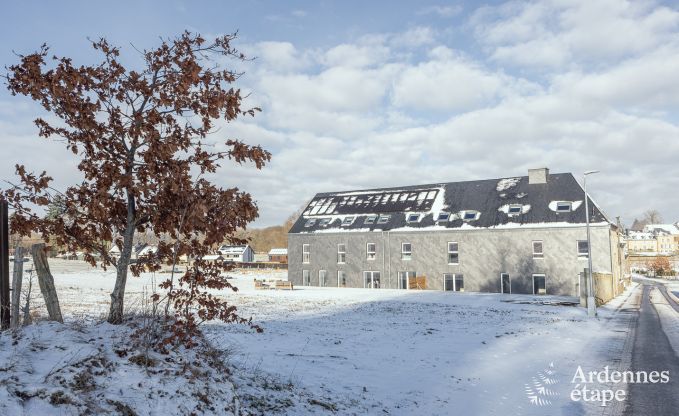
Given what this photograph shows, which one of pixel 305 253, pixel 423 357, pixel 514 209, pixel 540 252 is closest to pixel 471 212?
pixel 514 209

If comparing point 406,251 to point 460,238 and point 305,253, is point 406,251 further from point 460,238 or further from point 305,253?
point 305,253

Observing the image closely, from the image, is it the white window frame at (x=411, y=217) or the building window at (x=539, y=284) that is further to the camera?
the white window frame at (x=411, y=217)

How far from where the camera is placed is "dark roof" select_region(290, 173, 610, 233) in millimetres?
36438

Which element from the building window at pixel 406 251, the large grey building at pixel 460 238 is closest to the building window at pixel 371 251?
the large grey building at pixel 460 238

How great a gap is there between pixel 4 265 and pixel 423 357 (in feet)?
30.4

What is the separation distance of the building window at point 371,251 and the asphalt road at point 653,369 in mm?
24035

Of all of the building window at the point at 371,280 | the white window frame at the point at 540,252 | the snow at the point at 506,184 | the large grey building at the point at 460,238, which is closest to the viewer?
the large grey building at the point at 460,238

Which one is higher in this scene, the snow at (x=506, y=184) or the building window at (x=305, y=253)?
the snow at (x=506, y=184)

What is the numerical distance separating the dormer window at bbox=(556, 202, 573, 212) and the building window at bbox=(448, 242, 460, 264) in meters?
8.29

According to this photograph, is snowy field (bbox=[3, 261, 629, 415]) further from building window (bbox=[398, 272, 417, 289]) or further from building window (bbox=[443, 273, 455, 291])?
building window (bbox=[398, 272, 417, 289])

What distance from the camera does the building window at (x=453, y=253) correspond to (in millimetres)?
38250

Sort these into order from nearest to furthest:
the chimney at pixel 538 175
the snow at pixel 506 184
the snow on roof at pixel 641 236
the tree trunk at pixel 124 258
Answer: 1. the tree trunk at pixel 124 258
2. the chimney at pixel 538 175
3. the snow at pixel 506 184
4. the snow on roof at pixel 641 236

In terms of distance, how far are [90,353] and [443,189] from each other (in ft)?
132

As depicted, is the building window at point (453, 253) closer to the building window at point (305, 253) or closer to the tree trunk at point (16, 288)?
the building window at point (305, 253)
